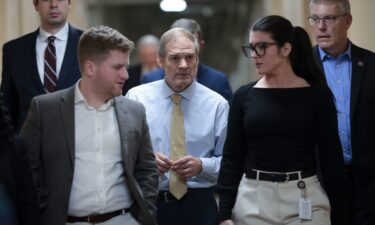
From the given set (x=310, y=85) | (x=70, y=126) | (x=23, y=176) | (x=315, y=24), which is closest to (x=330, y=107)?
(x=310, y=85)

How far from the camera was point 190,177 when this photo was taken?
14.2ft

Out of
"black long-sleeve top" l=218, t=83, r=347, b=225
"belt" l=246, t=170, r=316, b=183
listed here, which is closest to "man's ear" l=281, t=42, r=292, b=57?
"black long-sleeve top" l=218, t=83, r=347, b=225

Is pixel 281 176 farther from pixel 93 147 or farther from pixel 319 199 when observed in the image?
pixel 93 147

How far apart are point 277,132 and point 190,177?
2.38 ft

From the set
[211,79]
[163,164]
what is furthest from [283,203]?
[211,79]

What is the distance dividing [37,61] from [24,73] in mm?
115

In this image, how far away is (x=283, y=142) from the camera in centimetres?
379

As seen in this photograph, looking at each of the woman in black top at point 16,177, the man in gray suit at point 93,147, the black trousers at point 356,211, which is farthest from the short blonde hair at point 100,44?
the black trousers at point 356,211

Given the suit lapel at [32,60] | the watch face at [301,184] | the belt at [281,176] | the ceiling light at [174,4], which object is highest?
the suit lapel at [32,60]

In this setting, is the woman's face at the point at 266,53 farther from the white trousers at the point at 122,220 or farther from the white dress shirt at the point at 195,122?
the white trousers at the point at 122,220

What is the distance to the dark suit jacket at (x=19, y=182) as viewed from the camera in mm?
3281

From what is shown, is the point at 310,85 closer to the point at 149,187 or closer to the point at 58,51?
the point at 149,187

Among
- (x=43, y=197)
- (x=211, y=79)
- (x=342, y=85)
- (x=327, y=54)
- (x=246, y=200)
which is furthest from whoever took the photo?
(x=211, y=79)

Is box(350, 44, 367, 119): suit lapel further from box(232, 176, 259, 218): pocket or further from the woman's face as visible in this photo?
box(232, 176, 259, 218): pocket
